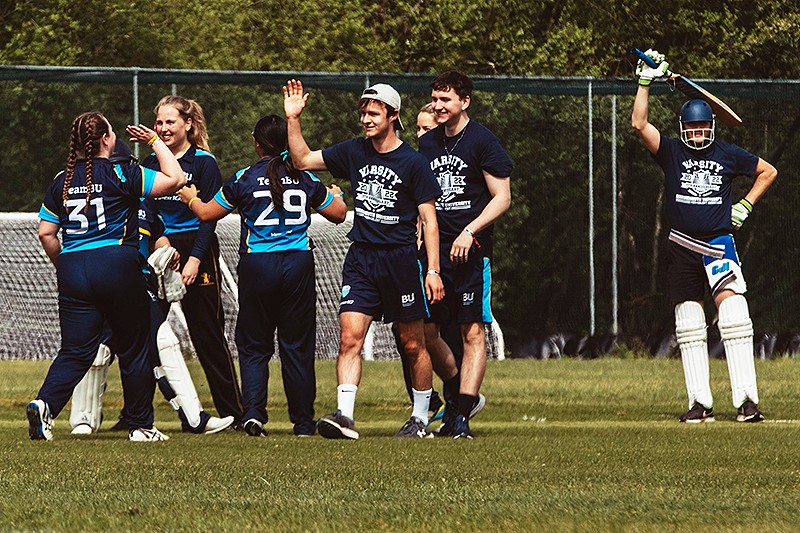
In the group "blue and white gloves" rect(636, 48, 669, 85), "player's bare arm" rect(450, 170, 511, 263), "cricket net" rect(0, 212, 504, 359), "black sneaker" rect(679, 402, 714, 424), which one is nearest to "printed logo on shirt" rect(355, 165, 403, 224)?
"player's bare arm" rect(450, 170, 511, 263)

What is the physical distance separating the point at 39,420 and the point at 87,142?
152cm

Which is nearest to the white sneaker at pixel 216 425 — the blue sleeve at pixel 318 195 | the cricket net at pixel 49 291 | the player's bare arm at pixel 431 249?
the blue sleeve at pixel 318 195

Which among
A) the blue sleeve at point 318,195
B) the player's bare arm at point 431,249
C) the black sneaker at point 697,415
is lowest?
the black sneaker at point 697,415

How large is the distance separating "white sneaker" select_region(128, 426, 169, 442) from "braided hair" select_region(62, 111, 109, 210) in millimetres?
1310

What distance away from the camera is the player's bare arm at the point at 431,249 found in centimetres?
934

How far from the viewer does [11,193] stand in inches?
724

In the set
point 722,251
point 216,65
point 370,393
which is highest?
point 216,65

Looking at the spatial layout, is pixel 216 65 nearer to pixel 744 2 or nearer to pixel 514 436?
pixel 744 2

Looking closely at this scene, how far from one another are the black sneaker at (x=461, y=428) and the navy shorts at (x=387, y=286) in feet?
2.09

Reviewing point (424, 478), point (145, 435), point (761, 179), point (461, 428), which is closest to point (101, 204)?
point (145, 435)

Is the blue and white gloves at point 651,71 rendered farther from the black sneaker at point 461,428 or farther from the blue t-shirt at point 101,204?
the blue t-shirt at point 101,204

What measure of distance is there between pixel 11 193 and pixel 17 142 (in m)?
0.59

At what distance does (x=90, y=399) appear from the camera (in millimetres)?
10359

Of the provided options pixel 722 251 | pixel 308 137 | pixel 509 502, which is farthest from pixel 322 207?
pixel 308 137
